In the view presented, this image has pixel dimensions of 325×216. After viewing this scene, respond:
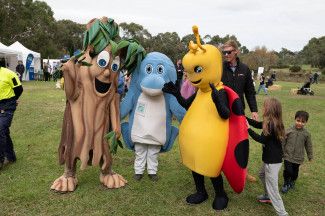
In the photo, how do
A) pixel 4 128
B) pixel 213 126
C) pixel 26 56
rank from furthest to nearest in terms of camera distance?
pixel 26 56 → pixel 4 128 → pixel 213 126

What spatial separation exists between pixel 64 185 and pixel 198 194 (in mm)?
1623

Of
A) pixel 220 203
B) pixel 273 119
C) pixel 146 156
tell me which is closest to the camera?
pixel 273 119

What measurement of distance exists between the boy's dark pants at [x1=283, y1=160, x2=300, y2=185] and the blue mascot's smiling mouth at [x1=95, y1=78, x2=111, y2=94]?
7.85 ft

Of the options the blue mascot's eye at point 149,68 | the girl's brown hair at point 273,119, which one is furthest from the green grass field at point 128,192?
the blue mascot's eye at point 149,68

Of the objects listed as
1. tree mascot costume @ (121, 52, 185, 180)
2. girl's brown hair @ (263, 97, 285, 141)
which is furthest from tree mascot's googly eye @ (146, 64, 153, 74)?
girl's brown hair @ (263, 97, 285, 141)

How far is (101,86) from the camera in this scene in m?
3.92

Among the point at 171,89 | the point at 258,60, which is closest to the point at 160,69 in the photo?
the point at 171,89

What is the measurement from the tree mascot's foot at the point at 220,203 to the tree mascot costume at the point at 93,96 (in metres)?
1.37

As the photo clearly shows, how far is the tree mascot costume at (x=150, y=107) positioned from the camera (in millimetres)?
4145

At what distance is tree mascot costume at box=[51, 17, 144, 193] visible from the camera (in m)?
3.85

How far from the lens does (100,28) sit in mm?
3861

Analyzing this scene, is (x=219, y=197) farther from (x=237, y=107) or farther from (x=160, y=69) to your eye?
(x=160, y=69)

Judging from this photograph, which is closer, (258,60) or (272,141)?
(272,141)

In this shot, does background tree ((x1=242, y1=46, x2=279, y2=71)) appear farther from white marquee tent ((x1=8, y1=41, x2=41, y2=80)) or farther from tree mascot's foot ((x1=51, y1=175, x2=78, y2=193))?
tree mascot's foot ((x1=51, y1=175, x2=78, y2=193))
